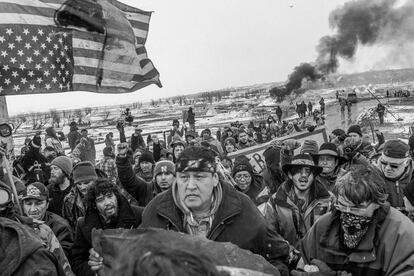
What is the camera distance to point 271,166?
585cm

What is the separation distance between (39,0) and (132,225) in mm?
3191

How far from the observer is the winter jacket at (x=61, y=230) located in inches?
149

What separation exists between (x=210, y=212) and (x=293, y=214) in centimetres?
126

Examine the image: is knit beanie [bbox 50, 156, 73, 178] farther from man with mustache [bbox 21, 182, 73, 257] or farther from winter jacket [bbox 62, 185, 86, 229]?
man with mustache [bbox 21, 182, 73, 257]

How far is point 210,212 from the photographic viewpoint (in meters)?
2.66

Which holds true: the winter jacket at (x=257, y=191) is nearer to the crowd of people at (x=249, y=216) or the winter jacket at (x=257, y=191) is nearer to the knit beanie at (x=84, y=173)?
the crowd of people at (x=249, y=216)

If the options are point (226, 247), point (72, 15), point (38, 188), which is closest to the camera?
point (226, 247)

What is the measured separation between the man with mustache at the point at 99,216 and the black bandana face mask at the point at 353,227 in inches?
75.0

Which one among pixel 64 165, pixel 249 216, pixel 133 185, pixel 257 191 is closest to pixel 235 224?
pixel 249 216

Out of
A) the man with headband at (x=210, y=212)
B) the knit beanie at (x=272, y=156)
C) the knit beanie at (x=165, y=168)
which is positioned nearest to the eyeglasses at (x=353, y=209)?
the man with headband at (x=210, y=212)

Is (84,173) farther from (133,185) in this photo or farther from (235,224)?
(235,224)

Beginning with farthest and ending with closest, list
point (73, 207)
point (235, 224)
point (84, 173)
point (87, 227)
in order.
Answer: point (84, 173) → point (73, 207) → point (87, 227) → point (235, 224)

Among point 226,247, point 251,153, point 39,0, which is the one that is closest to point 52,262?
point 226,247

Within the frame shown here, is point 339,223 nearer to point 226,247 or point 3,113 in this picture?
point 226,247
